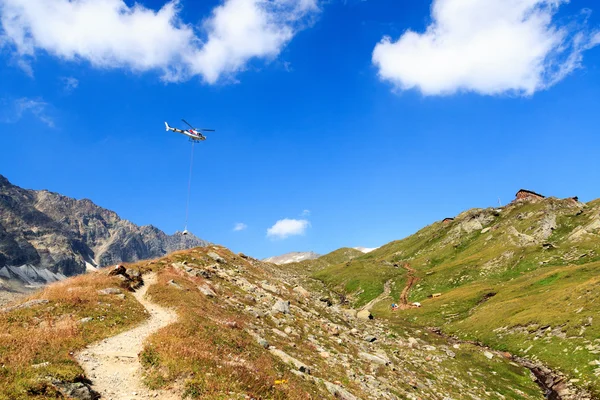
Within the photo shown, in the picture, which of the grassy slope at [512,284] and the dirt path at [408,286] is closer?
the grassy slope at [512,284]

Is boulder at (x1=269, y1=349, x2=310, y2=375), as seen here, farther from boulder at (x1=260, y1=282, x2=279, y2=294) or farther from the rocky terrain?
boulder at (x1=260, y1=282, x2=279, y2=294)

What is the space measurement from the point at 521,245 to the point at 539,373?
75985mm

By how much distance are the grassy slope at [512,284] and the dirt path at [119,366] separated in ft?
142

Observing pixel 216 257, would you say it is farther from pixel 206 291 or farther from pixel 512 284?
pixel 512 284

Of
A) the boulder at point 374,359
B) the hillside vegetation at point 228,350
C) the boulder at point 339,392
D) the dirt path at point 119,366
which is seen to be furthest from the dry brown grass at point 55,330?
the boulder at point 374,359

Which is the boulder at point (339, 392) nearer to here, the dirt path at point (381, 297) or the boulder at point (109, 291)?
the boulder at point (109, 291)

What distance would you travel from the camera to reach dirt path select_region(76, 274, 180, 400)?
55.6ft

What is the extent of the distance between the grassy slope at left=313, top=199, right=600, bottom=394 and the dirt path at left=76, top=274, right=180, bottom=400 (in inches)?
1708

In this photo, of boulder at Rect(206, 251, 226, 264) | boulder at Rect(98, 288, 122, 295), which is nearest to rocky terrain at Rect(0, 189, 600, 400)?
boulder at Rect(98, 288, 122, 295)

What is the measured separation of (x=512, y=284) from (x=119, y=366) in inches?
3396

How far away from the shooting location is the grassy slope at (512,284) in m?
49.3

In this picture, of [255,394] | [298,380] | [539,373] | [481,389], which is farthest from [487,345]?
[255,394]

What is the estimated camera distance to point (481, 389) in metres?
38.3

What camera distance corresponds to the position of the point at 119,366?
19.6m
